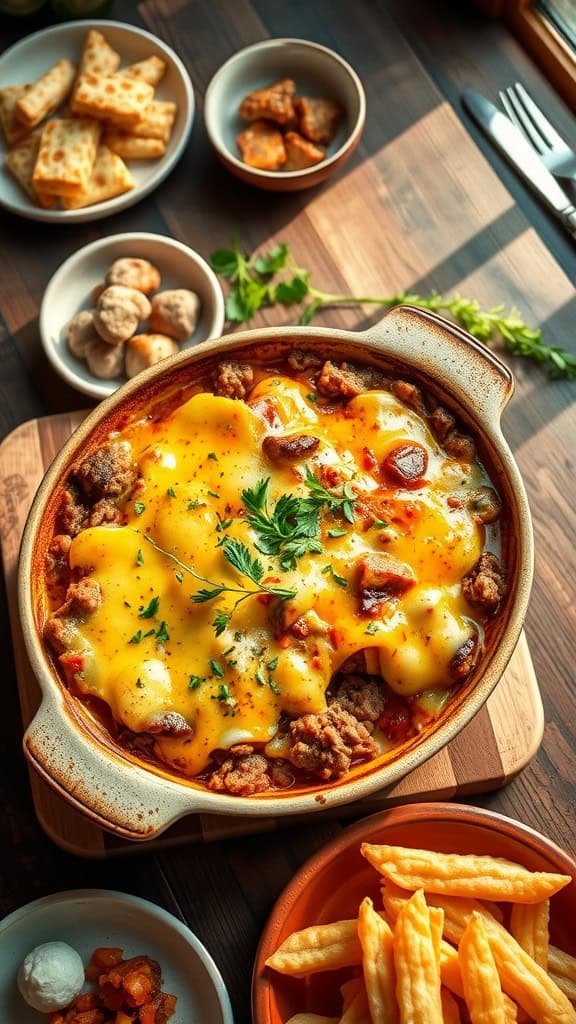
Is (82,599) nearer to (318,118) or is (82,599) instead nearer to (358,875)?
(358,875)

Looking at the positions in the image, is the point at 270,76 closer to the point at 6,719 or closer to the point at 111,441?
the point at 111,441

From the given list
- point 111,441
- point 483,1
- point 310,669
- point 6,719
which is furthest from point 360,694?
point 483,1

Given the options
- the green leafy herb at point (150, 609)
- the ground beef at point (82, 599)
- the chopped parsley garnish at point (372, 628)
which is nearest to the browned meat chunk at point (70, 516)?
the ground beef at point (82, 599)

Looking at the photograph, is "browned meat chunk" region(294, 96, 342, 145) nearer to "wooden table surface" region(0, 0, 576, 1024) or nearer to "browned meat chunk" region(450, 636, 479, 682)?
"wooden table surface" region(0, 0, 576, 1024)

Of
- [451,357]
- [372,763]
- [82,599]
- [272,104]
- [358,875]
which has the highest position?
[451,357]

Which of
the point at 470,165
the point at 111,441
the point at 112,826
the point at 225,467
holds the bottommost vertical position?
the point at 112,826

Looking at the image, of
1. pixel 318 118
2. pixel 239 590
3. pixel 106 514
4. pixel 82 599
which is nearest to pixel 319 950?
pixel 239 590

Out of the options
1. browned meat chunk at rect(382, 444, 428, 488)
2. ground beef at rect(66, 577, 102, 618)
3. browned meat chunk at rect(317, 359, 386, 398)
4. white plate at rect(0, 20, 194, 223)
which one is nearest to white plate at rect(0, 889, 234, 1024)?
ground beef at rect(66, 577, 102, 618)

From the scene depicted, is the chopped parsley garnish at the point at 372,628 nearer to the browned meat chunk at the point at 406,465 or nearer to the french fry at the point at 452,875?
the browned meat chunk at the point at 406,465
